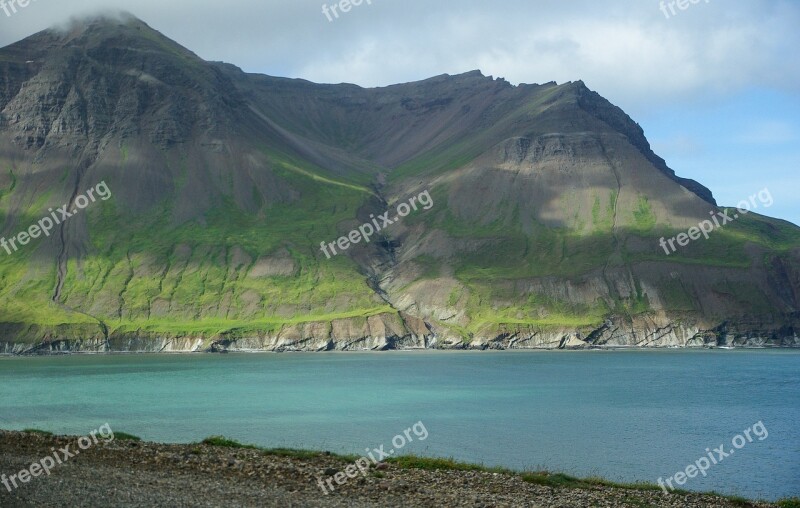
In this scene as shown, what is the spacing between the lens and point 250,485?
124ft

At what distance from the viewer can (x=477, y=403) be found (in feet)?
305

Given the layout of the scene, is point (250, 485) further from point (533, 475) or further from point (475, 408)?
point (475, 408)

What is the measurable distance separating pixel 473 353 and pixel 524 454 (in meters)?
137

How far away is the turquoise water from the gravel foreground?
12.5 m

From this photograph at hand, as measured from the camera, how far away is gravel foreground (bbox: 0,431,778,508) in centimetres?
3469

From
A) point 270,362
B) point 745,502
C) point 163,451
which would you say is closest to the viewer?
point 745,502

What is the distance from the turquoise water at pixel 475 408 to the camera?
60.2 metres

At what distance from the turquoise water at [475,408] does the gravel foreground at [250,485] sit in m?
12.5

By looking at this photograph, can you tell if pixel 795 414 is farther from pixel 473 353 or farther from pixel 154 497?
pixel 473 353

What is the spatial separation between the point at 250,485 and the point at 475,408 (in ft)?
173

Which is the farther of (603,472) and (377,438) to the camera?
(377,438)

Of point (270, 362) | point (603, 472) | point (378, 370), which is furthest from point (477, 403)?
point (270, 362)

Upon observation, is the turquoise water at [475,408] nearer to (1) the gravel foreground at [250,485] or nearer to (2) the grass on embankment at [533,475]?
(2) the grass on embankment at [533,475]

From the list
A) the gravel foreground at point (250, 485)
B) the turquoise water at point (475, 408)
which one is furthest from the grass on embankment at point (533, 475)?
the turquoise water at point (475, 408)
